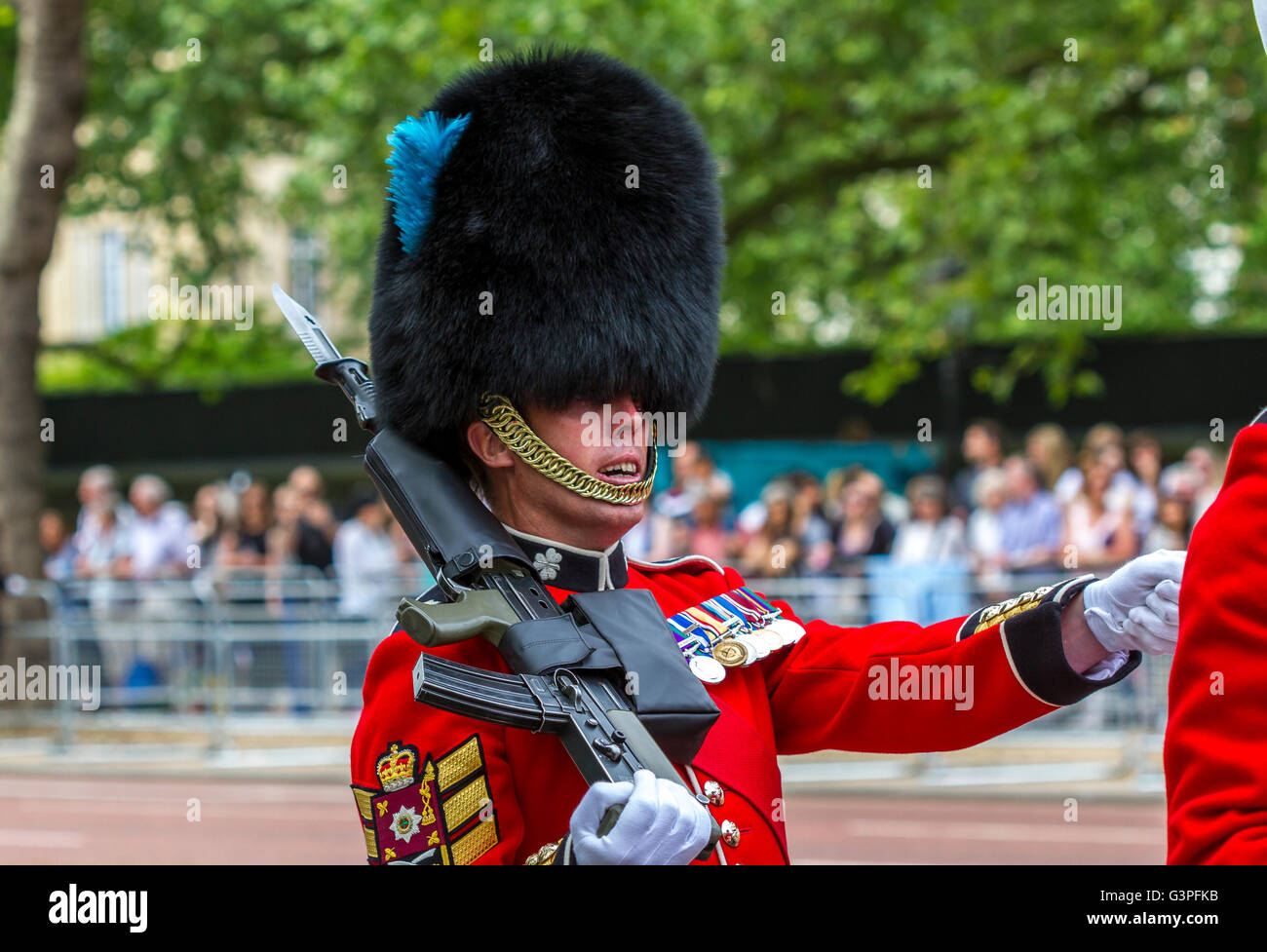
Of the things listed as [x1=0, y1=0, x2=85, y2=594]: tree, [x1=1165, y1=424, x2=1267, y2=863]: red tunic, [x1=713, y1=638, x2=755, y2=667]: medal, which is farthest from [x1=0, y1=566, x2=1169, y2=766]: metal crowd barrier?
[x1=1165, y1=424, x2=1267, y2=863]: red tunic

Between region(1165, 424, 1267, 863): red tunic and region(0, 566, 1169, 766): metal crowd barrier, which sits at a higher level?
region(1165, 424, 1267, 863): red tunic

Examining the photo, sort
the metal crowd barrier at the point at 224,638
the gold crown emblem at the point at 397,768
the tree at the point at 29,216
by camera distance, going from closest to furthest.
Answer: the gold crown emblem at the point at 397,768 < the metal crowd barrier at the point at 224,638 < the tree at the point at 29,216

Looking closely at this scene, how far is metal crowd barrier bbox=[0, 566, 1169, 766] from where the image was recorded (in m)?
11.1

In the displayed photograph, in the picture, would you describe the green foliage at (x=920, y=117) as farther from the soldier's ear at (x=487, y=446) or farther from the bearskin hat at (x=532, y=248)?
the soldier's ear at (x=487, y=446)

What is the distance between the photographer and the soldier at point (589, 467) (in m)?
2.65

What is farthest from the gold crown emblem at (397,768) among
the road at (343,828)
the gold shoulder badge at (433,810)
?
the road at (343,828)

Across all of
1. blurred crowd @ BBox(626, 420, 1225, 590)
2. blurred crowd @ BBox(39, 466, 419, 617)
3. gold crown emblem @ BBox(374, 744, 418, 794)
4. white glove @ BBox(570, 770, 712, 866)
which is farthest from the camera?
blurred crowd @ BBox(39, 466, 419, 617)

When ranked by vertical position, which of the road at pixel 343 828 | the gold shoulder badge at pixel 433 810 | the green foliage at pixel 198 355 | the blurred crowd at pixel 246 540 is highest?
the green foliage at pixel 198 355

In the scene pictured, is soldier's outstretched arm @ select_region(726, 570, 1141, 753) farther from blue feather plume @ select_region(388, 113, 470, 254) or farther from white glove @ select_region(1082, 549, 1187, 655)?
blue feather plume @ select_region(388, 113, 470, 254)

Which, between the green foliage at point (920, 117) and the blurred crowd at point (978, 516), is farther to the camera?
the green foliage at point (920, 117)

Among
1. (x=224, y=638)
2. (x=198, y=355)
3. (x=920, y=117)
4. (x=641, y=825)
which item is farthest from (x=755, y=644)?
(x=198, y=355)

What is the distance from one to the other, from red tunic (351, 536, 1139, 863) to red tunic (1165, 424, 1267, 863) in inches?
28.1
